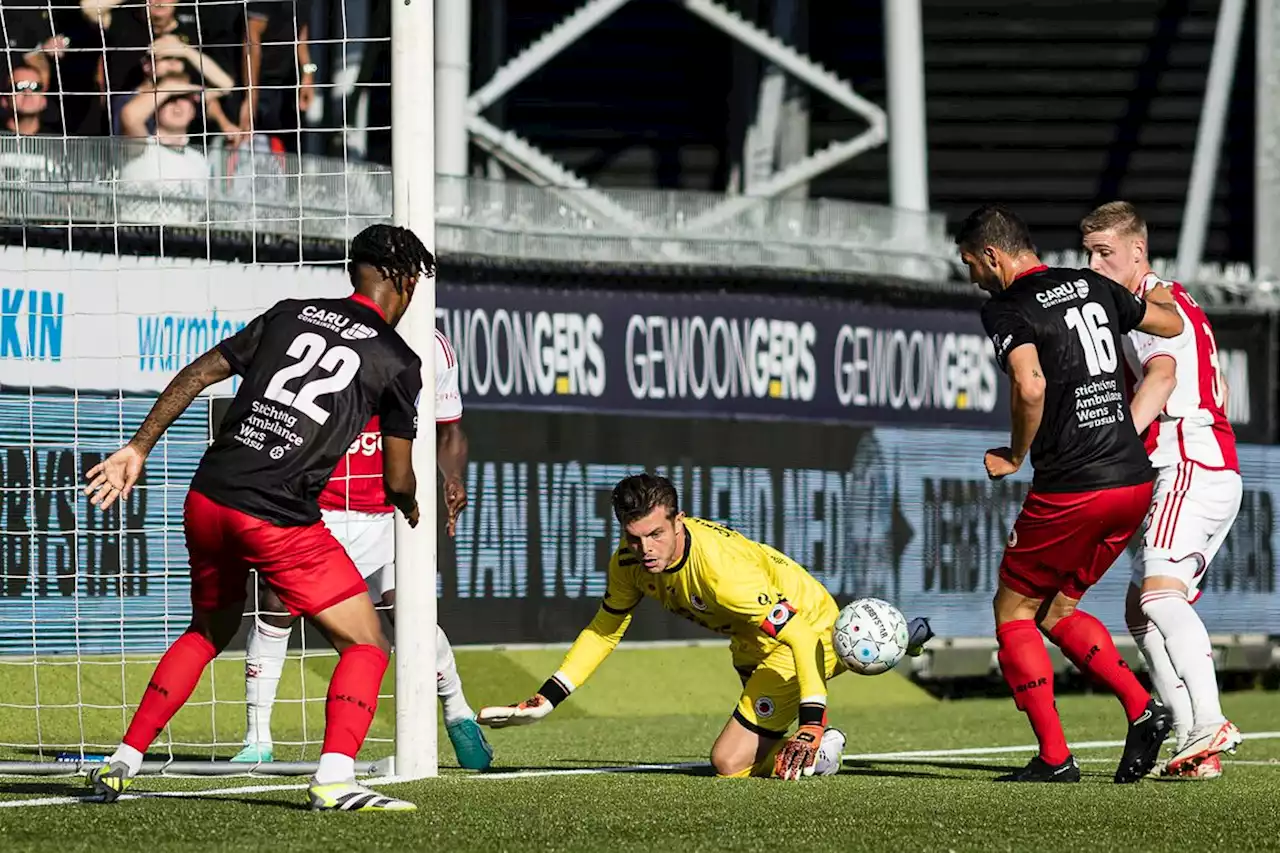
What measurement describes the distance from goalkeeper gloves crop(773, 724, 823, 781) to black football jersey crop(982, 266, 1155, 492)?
126 cm

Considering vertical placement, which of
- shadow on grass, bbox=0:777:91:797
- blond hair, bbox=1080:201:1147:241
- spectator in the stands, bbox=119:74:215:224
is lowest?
shadow on grass, bbox=0:777:91:797

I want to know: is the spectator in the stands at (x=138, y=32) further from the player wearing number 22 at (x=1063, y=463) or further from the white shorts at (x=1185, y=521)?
the white shorts at (x=1185, y=521)

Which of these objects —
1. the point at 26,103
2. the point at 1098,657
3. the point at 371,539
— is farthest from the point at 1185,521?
the point at 26,103

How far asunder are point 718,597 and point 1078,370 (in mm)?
1610

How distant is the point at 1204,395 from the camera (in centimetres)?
929

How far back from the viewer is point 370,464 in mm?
9875

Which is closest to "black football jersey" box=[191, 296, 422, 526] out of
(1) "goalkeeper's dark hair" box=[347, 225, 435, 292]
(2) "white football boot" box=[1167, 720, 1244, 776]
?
(1) "goalkeeper's dark hair" box=[347, 225, 435, 292]

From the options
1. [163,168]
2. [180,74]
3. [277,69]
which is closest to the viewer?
[163,168]

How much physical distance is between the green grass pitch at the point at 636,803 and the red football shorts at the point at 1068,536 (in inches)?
30.6

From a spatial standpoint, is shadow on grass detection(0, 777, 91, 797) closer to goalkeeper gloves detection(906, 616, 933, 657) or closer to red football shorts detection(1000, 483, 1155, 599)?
goalkeeper gloves detection(906, 616, 933, 657)

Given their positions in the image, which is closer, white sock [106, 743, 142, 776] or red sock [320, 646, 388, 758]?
red sock [320, 646, 388, 758]

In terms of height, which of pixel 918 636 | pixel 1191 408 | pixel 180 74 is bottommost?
pixel 918 636

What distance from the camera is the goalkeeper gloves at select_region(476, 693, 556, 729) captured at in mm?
8125

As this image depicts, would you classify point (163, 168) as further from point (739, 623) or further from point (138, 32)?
point (739, 623)
